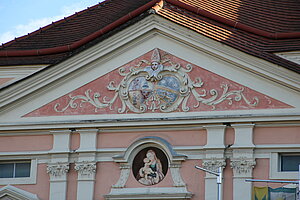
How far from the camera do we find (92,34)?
961 inches

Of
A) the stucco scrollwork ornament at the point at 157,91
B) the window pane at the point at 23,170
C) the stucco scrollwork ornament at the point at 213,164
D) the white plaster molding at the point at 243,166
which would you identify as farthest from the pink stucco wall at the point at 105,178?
the white plaster molding at the point at 243,166

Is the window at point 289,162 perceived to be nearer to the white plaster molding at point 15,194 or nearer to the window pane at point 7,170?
the white plaster molding at point 15,194

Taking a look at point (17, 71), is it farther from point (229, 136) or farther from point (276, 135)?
point (276, 135)

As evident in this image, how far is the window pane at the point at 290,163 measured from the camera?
21.9 meters

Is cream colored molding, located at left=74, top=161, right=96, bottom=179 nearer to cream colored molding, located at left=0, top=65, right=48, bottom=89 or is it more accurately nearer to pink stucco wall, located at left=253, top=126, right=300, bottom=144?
cream colored molding, located at left=0, top=65, right=48, bottom=89

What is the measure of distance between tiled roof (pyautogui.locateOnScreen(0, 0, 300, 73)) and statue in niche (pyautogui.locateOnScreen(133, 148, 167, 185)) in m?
3.07

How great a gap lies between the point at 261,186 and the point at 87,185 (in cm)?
411

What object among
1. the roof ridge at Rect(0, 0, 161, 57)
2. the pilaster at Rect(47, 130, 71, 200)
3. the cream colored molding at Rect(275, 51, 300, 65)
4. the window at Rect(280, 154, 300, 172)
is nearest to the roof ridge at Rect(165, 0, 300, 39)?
the cream colored molding at Rect(275, 51, 300, 65)

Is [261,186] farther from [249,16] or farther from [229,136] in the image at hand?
[249,16]

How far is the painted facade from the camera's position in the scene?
22203mm

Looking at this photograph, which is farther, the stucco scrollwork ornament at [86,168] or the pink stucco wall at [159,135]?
the stucco scrollwork ornament at [86,168]

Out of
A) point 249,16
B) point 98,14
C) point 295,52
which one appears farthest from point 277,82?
point 98,14

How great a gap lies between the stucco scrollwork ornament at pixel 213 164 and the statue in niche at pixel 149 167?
3.21 feet

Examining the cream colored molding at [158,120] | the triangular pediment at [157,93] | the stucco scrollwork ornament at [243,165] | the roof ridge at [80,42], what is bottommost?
the stucco scrollwork ornament at [243,165]
